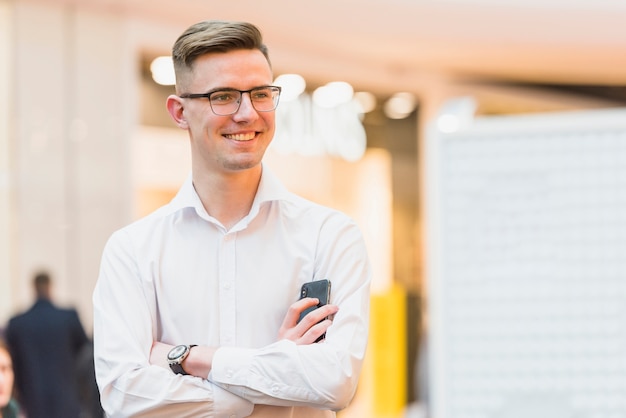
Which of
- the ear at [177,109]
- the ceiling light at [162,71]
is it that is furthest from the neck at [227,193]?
the ceiling light at [162,71]

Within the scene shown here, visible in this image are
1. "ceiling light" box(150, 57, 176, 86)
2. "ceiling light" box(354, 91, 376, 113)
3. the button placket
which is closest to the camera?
the button placket

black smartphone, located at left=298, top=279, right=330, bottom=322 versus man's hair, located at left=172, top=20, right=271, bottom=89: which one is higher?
man's hair, located at left=172, top=20, right=271, bottom=89

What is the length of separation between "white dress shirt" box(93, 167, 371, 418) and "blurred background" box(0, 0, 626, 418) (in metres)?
6.62

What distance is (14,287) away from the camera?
8.66m

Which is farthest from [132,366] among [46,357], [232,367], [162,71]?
[162,71]

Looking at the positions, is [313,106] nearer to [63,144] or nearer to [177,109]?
[63,144]

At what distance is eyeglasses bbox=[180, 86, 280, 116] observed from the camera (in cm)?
221

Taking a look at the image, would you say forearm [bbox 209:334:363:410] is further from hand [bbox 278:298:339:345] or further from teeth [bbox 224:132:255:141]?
teeth [bbox 224:132:255:141]

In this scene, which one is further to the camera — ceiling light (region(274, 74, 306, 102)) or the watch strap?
ceiling light (region(274, 74, 306, 102))

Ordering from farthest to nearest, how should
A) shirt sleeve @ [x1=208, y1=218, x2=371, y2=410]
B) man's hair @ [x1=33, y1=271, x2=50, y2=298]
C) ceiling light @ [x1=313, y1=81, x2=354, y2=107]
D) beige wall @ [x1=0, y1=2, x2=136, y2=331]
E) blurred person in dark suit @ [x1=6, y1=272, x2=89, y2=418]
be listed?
1. ceiling light @ [x1=313, y1=81, x2=354, y2=107]
2. beige wall @ [x1=0, y1=2, x2=136, y2=331]
3. man's hair @ [x1=33, y1=271, x2=50, y2=298]
4. blurred person in dark suit @ [x1=6, y1=272, x2=89, y2=418]
5. shirt sleeve @ [x1=208, y1=218, x2=371, y2=410]

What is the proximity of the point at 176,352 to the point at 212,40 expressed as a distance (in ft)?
2.11

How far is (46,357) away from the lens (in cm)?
737

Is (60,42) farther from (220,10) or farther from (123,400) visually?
(123,400)

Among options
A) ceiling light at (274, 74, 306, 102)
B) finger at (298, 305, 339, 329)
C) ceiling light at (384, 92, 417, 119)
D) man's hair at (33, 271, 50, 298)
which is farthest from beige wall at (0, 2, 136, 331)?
finger at (298, 305, 339, 329)
